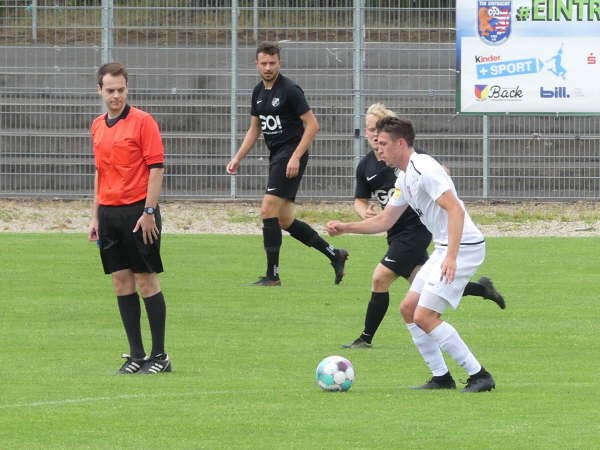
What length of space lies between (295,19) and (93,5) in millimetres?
3433

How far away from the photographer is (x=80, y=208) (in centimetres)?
2397

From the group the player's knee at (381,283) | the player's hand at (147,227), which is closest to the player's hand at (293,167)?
the player's knee at (381,283)

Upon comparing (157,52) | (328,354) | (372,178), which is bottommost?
(328,354)

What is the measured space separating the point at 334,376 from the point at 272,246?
6.25m

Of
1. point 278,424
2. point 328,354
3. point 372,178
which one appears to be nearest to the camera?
point 278,424

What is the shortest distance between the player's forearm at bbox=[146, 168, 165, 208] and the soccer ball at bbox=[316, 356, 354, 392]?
5.22ft

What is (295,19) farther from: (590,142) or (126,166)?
(126,166)

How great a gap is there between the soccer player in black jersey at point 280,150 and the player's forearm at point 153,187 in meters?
5.13

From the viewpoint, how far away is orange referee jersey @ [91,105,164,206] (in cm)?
968

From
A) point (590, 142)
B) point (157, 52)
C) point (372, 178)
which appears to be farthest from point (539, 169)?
point (372, 178)

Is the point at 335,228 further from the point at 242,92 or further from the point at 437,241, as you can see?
the point at 242,92

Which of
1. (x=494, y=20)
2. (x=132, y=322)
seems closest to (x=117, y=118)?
(x=132, y=322)

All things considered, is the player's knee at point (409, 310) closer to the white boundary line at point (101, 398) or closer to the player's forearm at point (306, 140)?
the white boundary line at point (101, 398)

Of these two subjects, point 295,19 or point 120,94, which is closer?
point 120,94
